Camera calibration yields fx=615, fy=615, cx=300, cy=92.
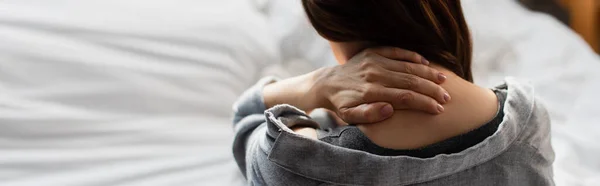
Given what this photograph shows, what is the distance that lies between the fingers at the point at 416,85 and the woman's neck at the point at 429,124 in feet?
0.04

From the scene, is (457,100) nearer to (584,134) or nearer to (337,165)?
(337,165)

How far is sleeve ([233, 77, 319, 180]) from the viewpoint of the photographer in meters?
0.69

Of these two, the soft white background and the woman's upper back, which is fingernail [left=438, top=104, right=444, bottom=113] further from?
the soft white background

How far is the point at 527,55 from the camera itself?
132 centimetres

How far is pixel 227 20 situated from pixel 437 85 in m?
0.64

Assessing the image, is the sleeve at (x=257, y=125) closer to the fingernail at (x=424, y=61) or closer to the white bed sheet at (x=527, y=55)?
the fingernail at (x=424, y=61)

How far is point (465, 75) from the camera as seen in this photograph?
80 cm

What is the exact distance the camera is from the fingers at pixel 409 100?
66 cm

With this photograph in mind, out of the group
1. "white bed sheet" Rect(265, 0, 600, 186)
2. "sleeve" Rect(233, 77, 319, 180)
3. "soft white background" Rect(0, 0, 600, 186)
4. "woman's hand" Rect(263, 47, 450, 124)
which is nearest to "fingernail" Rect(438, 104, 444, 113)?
"woman's hand" Rect(263, 47, 450, 124)

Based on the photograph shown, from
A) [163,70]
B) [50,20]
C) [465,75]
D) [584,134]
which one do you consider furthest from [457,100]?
[50,20]

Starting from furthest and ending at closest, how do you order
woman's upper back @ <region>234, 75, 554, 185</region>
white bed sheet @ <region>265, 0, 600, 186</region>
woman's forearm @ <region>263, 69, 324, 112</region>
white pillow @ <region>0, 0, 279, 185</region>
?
white bed sheet @ <region>265, 0, 600, 186</region>
white pillow @ <region>0, 0, 279, 185</region>
woman's forearm @ <region>263, 69, 324, 112</region>
woman's upper back @ <region>234, 75, 554, 185</region>

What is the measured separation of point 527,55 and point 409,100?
76cm

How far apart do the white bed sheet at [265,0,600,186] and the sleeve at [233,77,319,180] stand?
38 cm

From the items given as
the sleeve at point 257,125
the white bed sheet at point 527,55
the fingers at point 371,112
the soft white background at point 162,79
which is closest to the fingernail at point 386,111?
the fingers at point 371,112
